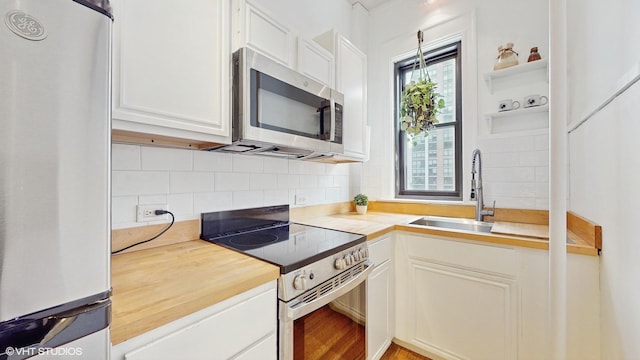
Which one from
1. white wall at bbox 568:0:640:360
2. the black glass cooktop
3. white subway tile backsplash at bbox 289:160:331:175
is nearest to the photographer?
white wall at bbox 568:0:640:360

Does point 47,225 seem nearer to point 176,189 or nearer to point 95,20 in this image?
point 95,20

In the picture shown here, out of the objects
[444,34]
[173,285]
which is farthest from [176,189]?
[444,34]

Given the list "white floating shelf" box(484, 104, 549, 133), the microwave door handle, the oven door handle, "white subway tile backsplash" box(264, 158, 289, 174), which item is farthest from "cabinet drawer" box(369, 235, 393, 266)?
"white floating shelf" box(484, 104, 549, 133)

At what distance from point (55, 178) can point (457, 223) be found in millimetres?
2190

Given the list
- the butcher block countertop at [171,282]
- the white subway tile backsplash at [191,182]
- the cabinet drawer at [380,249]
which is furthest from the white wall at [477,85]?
the butcher block countertop at [171,282]

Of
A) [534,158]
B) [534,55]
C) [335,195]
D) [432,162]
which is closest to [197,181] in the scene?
[335,195]

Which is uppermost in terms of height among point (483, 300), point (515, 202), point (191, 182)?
point (191, 182)

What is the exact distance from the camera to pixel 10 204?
361mm

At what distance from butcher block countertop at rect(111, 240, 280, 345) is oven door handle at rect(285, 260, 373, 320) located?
15 centimetres

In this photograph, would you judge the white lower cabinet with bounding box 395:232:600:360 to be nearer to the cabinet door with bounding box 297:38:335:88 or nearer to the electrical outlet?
the cabinet door with bounding box 297:38:335:88

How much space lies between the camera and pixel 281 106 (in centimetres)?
128

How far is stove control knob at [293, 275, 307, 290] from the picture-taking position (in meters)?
0.96

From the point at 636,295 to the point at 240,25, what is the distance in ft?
5.73

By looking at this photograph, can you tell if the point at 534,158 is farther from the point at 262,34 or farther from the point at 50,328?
the point at 50,328
